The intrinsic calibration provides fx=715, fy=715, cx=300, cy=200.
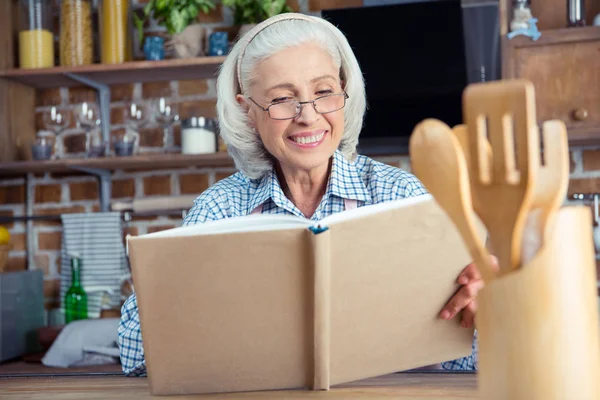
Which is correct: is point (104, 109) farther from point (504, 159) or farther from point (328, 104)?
point (504, 159)

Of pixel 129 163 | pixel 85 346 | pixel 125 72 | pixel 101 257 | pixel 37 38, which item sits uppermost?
pixel 37 38

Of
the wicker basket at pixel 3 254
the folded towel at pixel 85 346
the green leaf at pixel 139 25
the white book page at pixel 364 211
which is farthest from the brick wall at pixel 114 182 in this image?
the white book page at pixel 364 211

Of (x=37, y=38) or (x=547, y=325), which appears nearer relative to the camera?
(x=547, y=325)

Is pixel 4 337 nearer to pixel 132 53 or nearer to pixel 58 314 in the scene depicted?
pixel 58 314

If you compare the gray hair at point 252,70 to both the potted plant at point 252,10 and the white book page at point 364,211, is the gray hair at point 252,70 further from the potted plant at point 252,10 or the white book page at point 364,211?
the potted plant at point 252,10

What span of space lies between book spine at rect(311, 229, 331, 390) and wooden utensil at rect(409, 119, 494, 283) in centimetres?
31

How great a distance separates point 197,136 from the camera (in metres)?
2.54

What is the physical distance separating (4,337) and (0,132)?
778 mm

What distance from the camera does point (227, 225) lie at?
0.81 m

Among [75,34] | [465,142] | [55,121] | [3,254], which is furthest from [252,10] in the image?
[465,142]

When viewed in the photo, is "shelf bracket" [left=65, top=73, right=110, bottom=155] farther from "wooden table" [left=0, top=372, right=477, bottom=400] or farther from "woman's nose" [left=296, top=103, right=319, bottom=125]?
"wooden table" [left=0, top=372, right=477, bottom=400]

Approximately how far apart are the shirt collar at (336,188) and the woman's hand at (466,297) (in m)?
0.58

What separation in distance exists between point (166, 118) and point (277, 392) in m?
1.85

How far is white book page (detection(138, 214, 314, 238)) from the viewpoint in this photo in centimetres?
79
